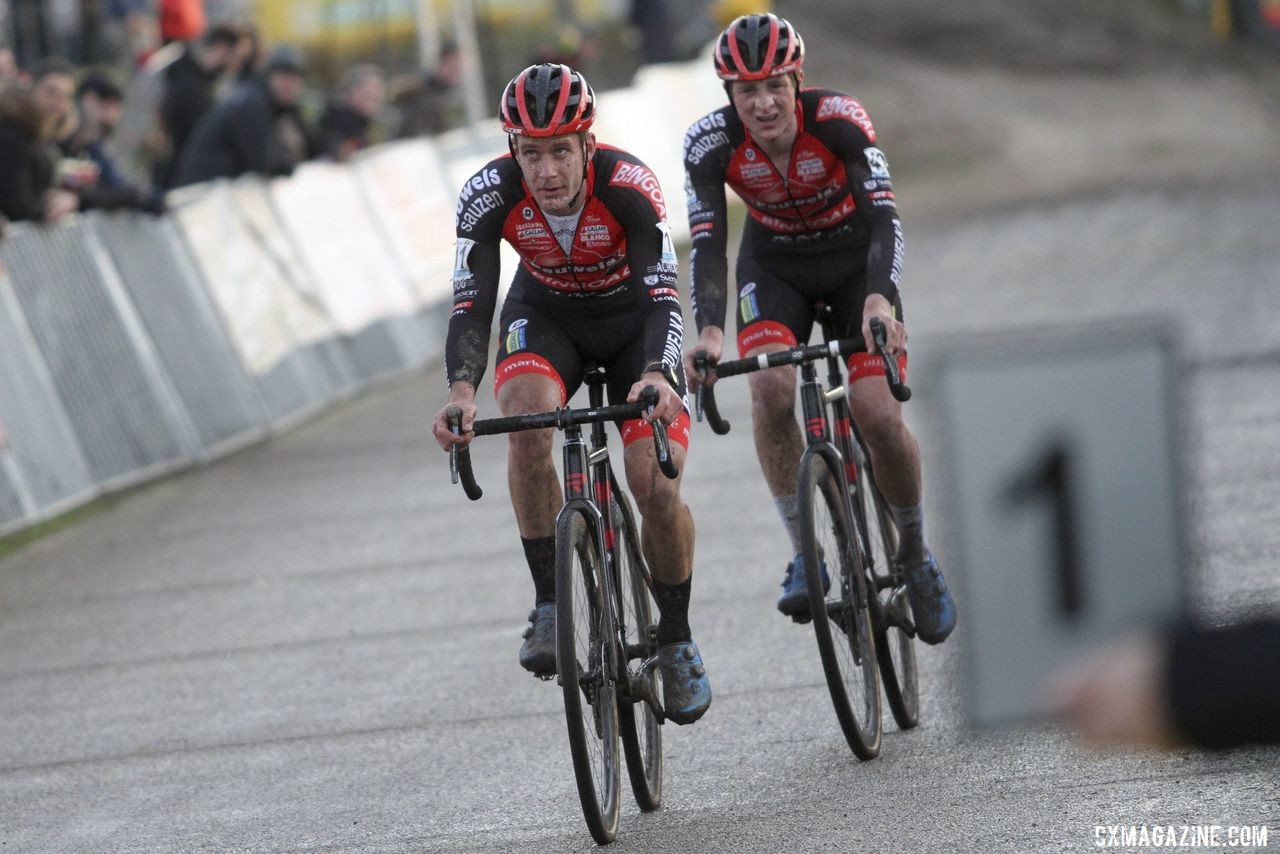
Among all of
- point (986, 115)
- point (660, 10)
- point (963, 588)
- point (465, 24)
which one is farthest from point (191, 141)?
point (986, 115)

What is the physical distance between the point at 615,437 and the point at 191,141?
12.9 ft

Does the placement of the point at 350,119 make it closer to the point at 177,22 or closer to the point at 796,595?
the point at 177,22

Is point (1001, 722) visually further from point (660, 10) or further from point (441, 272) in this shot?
point (660, 10)

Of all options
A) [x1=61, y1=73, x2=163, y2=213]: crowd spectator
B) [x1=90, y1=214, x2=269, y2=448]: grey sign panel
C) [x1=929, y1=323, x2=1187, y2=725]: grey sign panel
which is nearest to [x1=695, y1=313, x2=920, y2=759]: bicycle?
[x1=929, y1=323, x2=1187, y2=725]: grey sign panel

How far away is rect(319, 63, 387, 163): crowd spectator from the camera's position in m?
15.9

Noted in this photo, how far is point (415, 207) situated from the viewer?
55.4ft

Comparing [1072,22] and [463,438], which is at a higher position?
[463,438]

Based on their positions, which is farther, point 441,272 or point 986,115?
point 986,115

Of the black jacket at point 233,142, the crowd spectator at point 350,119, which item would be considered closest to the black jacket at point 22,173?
the black jacket at point 233,142

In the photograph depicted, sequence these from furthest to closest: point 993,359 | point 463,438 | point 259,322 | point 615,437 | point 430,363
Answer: point 430,363, point 259,322, point 615,437, point 463,438, point 993,359

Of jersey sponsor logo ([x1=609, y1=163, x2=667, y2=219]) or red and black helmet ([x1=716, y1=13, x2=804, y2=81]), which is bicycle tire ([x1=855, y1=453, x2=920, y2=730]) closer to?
jersey sponsor logo ([x1=609, y1=163, x2=667, y2=219])

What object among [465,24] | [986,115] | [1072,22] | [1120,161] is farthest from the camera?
[1072,22]

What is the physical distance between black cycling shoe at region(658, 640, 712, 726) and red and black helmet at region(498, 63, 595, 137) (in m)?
1.62

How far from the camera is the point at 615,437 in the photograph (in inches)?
497
